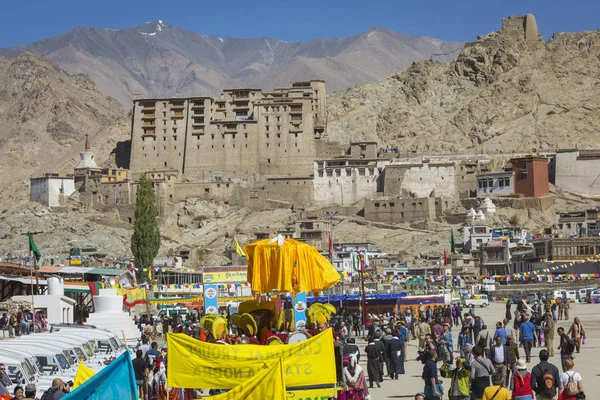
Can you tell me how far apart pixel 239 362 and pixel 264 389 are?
1835mm

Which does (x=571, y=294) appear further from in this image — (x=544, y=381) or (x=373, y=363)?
(x=544, y=381)

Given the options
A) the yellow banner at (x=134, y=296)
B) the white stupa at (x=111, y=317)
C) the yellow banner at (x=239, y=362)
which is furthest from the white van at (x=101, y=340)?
the yellow banner at (x=134, y=296)

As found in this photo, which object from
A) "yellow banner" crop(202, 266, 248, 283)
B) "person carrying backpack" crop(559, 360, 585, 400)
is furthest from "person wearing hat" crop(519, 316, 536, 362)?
"yellow banner" crop(202, 266, 248, 283)

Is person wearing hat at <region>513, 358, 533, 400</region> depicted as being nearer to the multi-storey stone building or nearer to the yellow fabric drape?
the yellow fabric drape

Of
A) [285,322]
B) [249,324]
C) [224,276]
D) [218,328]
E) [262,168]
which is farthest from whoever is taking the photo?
[262,168]

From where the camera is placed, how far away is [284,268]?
1803 cm

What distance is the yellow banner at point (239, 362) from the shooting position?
44.0 feet

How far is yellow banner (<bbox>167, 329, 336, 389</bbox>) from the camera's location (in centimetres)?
1341

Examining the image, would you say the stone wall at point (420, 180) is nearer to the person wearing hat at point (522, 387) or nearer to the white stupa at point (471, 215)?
the white stupa at point (471, 215)

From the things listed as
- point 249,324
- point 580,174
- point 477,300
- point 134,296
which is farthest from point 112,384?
point 580,174

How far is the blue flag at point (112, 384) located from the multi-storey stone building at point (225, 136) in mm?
96719

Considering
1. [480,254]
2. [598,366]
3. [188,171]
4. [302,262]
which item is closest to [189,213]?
[188,171]

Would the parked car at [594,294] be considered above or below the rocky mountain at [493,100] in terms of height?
below

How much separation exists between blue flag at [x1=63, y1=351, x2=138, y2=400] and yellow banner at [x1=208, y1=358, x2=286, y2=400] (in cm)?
106
